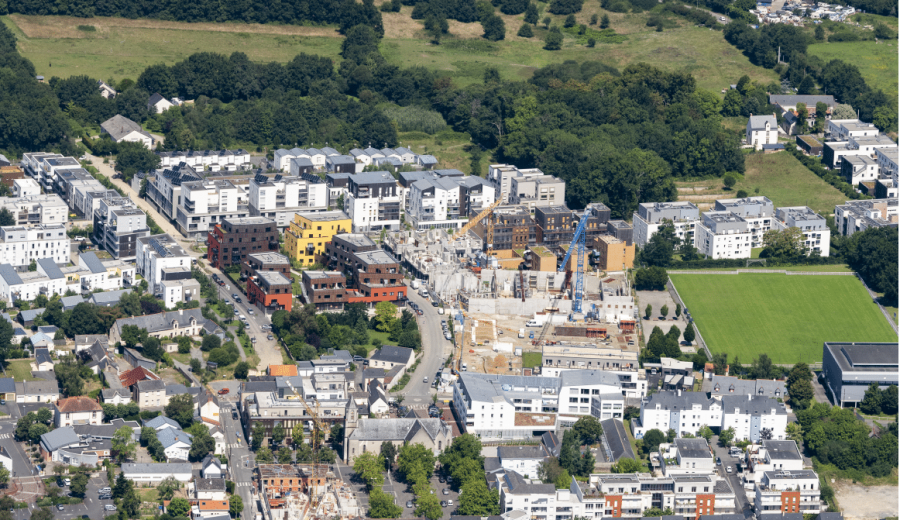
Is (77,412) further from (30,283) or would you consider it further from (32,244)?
(32,244)

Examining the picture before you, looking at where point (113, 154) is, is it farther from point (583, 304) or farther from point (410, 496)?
point (410, 496)

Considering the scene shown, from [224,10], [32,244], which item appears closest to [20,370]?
[32,244]

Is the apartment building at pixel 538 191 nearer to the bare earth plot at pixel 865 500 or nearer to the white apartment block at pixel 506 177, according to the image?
the white apartment block at pixel 506 177

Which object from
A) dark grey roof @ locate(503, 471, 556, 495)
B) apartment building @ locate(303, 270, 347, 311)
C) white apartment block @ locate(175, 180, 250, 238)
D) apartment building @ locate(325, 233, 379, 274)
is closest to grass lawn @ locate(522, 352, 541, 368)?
apartment building @ locate(303, 270, 347, 311)

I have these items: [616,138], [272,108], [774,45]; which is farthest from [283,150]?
[774,45]

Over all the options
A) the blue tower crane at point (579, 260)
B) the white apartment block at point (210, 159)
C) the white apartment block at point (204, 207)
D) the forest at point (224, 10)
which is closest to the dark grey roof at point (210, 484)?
the blue tower crane at point (579, 260)

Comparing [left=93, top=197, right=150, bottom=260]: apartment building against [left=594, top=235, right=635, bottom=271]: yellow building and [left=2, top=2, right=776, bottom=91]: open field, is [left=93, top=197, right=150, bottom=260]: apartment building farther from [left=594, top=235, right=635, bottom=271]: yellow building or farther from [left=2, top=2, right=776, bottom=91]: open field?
[left=2, top=2, right=776, bottom=91]: open field
